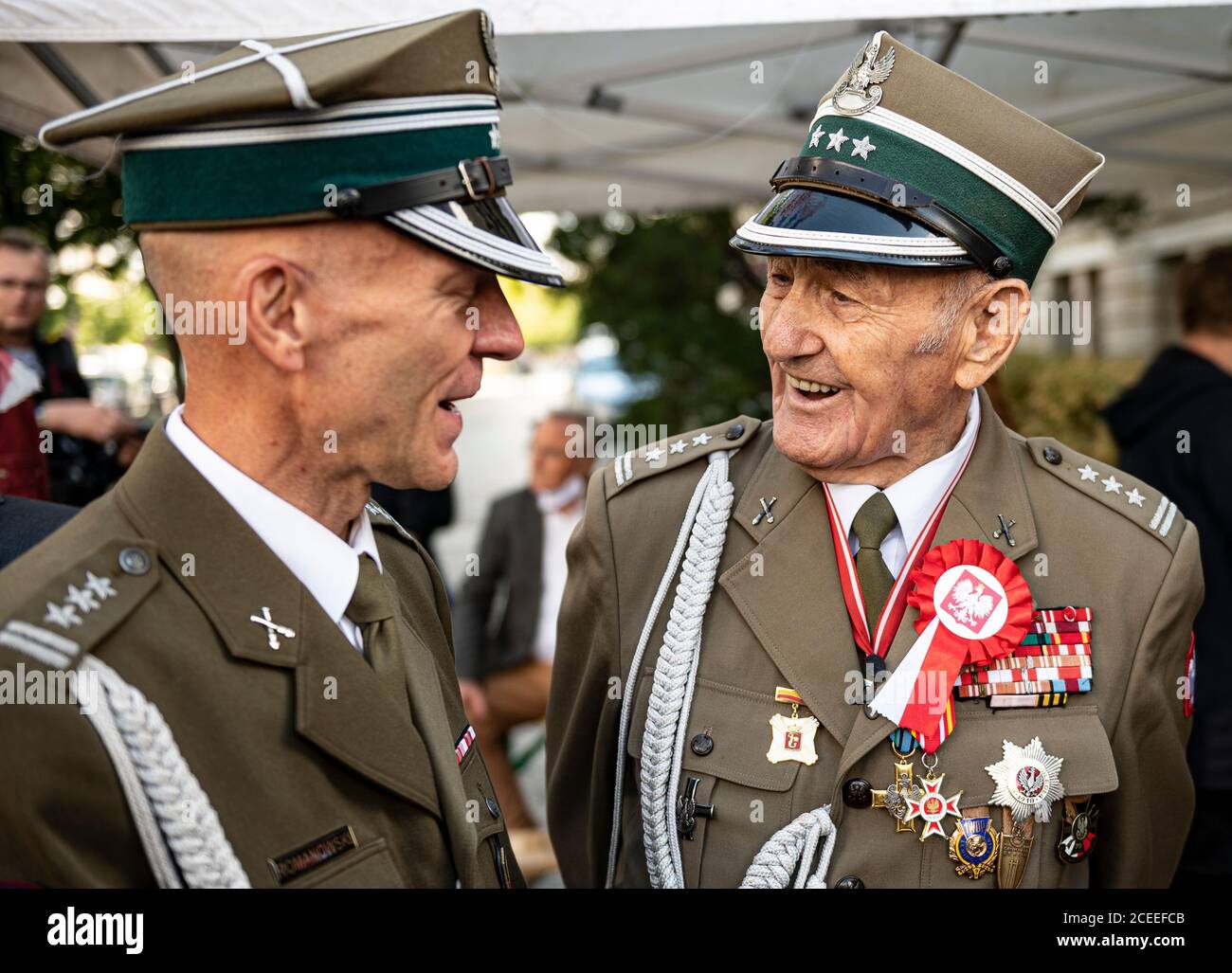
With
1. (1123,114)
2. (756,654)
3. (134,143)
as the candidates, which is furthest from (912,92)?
(1123,114)

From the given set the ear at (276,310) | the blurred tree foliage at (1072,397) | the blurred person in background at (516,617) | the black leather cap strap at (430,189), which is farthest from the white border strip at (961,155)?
the blurred tree foliage at (1072,397)

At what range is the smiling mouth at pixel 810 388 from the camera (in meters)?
2.12

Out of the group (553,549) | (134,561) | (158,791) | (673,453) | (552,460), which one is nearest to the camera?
(158,791)

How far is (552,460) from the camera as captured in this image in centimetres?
520

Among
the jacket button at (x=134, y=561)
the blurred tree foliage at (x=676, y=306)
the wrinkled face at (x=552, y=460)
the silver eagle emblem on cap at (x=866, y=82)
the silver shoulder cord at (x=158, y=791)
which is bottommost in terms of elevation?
the silver shoulder cord at (x=158, y=791)

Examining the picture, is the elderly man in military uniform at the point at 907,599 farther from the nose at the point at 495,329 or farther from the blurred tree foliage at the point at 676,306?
the blurred tree foliage at the point at 676,306

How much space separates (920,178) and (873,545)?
65 centimetres

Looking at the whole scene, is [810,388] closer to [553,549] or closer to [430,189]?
[430,189]

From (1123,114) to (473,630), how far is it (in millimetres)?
3780

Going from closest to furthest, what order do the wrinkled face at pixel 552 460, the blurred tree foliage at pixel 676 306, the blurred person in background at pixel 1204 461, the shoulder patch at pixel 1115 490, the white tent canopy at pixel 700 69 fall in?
the shoulder patch at pixel 1115 490 < the white tent canopy at pixel 700 69 < the blurred person in background at pixel 1204 461 < the wrinkled face at pixel 552 460 < the blurred tree foliage at pixel 676 306

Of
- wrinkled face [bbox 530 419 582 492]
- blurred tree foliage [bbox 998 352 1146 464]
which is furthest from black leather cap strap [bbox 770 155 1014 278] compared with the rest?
blurred tree foliage [bbox 998 352 1146 464]

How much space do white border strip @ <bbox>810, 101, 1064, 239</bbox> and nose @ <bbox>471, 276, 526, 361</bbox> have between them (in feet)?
2.86

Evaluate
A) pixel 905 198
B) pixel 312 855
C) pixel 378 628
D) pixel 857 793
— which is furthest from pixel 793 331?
pixel 312 855

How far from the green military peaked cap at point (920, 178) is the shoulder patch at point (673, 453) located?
43 centimetres
